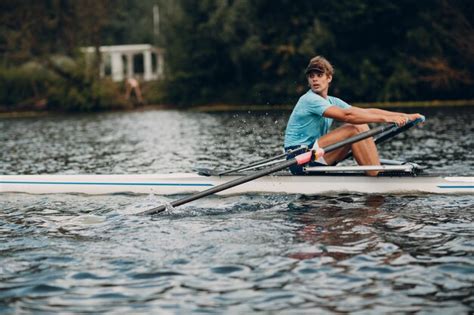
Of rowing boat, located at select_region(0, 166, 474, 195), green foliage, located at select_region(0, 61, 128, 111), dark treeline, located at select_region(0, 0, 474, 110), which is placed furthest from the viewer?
green foliage, located at select_region(0, 61, 128, 111)

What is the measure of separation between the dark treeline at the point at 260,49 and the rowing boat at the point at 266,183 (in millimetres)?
32506

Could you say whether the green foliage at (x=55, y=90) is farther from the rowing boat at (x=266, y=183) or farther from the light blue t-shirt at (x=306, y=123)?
the light blue t-shirt at (x=306, y=123)

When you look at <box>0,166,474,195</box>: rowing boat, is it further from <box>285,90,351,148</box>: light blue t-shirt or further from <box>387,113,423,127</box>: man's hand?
<box>387,113,423,127</box>: man's hand

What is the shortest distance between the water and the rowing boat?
7.3 inches

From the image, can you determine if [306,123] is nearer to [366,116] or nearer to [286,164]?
[366,116]

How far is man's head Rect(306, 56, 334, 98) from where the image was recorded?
11.3 meters

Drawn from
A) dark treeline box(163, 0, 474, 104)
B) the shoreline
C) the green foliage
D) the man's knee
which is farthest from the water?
the green foliage

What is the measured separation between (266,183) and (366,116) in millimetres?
2004

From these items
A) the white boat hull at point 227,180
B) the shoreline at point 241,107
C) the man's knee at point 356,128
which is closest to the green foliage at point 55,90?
the shoreline at point 241,107

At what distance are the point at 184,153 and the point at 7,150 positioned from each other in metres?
5.79

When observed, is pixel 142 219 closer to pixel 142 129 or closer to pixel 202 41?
pixel 142 129

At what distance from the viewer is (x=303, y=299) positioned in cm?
705

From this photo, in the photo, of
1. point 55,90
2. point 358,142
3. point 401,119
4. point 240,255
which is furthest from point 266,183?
point 55,90

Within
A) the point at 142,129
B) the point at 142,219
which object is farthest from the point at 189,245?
the point at 142,129
